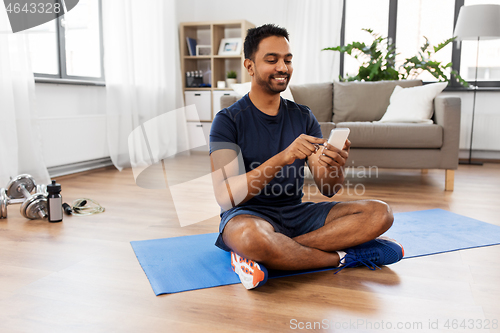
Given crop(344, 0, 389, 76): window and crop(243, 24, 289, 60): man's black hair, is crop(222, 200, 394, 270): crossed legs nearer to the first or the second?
crop(243, 24, 289, 60): man's black hair

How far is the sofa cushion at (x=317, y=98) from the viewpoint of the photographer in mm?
3639

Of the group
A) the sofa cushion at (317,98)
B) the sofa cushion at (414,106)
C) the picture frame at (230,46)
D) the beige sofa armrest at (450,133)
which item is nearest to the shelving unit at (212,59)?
the picture frame at (230,46)

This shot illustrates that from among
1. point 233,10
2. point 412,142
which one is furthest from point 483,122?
point 233,10

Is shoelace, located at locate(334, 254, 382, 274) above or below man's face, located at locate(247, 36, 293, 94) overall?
below

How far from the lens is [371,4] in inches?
196

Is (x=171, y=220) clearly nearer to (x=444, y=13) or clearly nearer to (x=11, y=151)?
(x=11, y=151)

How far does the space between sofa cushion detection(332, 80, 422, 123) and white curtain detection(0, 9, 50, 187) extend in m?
2.28

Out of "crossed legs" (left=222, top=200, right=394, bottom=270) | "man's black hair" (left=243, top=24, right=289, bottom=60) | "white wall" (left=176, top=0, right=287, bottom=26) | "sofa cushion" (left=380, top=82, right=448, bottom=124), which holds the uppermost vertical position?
"white wall" (left=176, top=0, right=287, bottom=26)

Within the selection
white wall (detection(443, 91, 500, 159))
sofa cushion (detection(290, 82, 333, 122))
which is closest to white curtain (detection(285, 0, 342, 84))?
sofa cushion (detection(290, 82, 333, 122))

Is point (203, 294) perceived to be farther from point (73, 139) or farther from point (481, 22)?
point (481, 22)

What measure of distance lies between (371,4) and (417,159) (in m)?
2.68

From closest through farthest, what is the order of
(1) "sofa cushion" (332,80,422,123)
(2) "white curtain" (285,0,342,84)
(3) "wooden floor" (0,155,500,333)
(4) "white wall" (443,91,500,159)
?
(3) "wooden floor" (0,155,500,333) → (1) "sofa cushion" (332,80,422,123) → (4) "white wall" (443,91,500,159) → (2) "white curtain" (285,0,342,84)

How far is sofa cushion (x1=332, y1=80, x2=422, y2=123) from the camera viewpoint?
3.60 m

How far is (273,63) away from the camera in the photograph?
1446 millimetres
